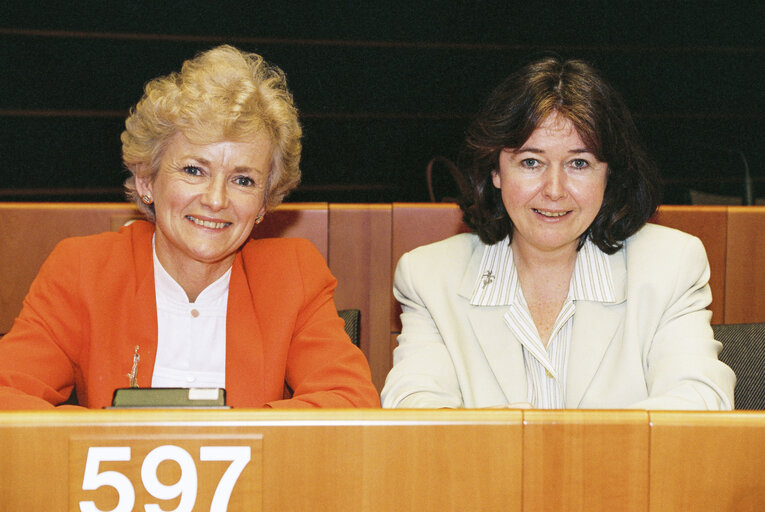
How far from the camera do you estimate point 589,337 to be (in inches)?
64.0

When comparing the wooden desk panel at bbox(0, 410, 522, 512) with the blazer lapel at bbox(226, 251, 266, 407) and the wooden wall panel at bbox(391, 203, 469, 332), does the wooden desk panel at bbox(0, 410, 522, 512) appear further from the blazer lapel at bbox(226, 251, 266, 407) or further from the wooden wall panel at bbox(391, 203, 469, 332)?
the wooden wall panel at bbox(391, 203, 469, 332)

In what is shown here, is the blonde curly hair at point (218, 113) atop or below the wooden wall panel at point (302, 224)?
atop

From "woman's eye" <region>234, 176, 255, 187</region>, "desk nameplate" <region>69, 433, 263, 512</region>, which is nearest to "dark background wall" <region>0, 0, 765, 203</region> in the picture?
"woman's eye" <region>234, 176, 255, 187</region>

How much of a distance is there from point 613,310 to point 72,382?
46.2 inches

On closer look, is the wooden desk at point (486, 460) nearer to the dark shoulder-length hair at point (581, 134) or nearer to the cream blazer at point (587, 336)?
the cream blazer at point (587, 336)

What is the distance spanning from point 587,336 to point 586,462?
3.00 feet

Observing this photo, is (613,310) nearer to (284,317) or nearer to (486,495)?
(284,317)

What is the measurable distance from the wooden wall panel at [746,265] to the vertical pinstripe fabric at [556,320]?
21.2 inches

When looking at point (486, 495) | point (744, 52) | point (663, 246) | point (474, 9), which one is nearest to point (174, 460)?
point (486, 495)

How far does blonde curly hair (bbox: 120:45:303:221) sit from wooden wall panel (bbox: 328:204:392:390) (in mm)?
300

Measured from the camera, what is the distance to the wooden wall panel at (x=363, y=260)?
201 cm

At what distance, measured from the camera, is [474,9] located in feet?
14.8

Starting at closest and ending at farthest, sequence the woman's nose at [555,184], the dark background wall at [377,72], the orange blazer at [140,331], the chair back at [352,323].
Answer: the orange blazer at [140,331] < the woman's nose at [555,184] < the chair back at [352,323] < the dark background wall at [377,72]

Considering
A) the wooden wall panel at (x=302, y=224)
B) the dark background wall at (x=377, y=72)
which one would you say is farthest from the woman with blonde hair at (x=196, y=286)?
the dark background wall at (x=377, y=72)
